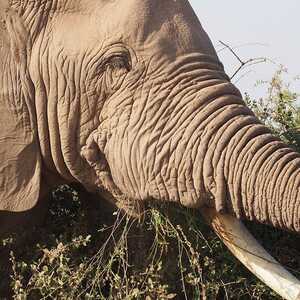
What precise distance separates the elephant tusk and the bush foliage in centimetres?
45

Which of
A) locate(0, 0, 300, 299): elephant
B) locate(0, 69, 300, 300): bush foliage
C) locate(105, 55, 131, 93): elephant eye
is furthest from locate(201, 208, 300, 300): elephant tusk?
locate(105, 55, 131, 93): elephant eye

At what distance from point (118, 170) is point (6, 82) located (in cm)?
78

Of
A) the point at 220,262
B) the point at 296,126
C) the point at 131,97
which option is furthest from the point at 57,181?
the point at 296,126

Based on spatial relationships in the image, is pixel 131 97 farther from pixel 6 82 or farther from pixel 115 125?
pixel 6 82

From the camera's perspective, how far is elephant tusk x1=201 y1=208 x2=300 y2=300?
4.90 m

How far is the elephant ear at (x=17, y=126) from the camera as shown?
531 centimetres

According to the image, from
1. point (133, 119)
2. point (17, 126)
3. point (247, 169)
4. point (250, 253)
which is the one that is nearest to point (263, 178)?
point (247, 169)

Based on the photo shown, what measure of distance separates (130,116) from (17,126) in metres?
0.67

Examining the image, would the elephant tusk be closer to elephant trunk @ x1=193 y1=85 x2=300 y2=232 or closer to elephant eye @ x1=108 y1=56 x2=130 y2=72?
elephant trunk @ x1=193 y1=85 x2=300 y2=232

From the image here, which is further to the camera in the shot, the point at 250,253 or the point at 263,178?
the point at 250,253

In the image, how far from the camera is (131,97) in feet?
16.8

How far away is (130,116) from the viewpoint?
16.7 feet

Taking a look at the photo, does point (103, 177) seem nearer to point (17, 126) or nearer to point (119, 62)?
point (17, 126)

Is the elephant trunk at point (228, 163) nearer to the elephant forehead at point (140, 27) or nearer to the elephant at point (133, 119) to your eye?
the elephant at point (133, 119)
